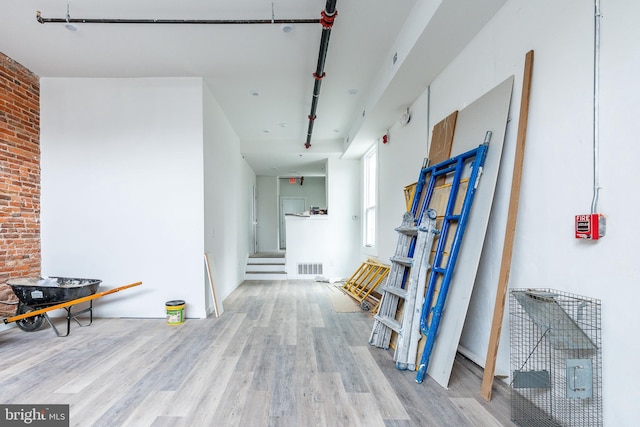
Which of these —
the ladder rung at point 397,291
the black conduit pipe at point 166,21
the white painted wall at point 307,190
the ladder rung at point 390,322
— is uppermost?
the black conduit pipe at point 166,21

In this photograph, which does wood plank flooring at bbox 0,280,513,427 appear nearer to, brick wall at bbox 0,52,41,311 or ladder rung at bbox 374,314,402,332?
ladder rung at bbox 374,314,402,332

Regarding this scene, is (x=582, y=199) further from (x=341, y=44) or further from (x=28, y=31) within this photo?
(x=28, y=31)

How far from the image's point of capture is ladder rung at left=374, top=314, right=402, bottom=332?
8.86 feet

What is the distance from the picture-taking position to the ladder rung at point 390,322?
106 inches

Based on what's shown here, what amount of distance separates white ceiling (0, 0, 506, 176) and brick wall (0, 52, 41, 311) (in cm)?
29

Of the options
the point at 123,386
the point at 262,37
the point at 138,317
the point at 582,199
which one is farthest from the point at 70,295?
the point at 582,199

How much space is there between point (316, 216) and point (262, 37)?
4588mm

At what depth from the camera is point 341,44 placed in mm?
3277

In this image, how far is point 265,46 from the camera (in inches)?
130

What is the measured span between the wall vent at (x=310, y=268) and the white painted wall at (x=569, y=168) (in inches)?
188

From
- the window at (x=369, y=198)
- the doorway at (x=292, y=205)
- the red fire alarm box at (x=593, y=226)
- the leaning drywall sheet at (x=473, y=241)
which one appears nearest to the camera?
the red fire alarm box at (x=593, y=226)

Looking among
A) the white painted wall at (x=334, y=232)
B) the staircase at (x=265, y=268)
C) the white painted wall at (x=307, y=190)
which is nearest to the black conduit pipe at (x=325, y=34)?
the white painted wall at (x=334, y=232)

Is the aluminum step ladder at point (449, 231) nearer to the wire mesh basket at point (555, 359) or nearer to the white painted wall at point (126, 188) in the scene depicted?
the wire mesh basket at point (555, 359)

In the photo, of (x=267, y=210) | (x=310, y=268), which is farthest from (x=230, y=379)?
(x=267, y=210)
